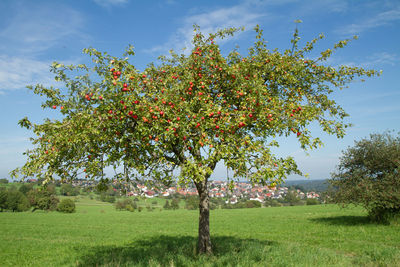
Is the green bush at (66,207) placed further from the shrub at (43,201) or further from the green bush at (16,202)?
the green bush at (16,202)

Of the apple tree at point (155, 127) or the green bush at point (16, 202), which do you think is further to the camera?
the green bush at point (16, 202)

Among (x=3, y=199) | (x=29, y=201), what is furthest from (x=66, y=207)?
(x=3, y=199)

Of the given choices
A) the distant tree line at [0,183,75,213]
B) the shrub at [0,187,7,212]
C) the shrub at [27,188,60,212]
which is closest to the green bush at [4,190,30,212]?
the distant tree line at [0,183,75,213]

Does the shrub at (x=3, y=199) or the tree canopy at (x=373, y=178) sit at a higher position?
the tree canopy at (x=373, y=178)

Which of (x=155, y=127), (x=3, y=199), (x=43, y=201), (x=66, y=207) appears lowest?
(x=66, y=207)

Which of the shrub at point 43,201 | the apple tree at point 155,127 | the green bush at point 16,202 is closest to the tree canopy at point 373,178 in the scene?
the apple tree at point 155,127

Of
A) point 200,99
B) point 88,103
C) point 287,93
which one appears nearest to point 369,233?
point 287,93

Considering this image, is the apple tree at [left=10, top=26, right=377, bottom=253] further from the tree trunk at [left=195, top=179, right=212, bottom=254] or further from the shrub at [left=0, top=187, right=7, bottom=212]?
the shrub at [left=0, top=187, right=7, bottom=212]

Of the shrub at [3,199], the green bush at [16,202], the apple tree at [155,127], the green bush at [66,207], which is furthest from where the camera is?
the green bush at [16,202]

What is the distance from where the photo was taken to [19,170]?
9117mm

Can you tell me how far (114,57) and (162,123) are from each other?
10.1 ft

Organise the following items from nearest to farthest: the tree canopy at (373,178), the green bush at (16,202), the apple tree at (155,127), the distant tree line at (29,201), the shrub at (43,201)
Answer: the apple tree at (155,127)
the tree canopy at (373,178)
the distant tree line at (29,201)
the green bush at (16,202)
the shrub at (43,201)

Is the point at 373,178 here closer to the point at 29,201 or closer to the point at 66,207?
the point at 66,207

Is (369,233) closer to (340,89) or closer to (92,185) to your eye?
(340,89)
